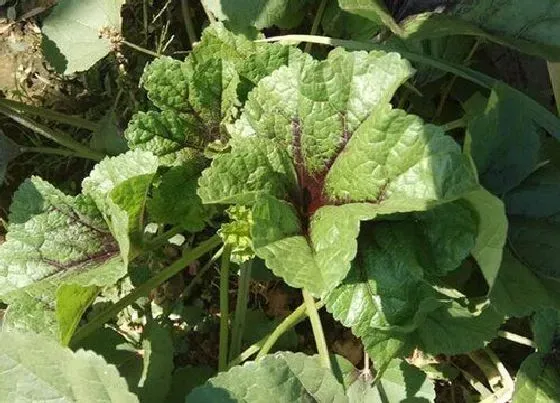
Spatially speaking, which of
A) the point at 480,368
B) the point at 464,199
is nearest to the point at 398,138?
the point at 464,199

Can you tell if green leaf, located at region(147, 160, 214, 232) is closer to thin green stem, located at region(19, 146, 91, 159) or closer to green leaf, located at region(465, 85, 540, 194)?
thin green stem, located at region(19, 146, 91, 159)

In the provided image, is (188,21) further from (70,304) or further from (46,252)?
(70,304)

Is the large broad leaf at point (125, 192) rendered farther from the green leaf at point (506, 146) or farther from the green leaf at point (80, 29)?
the green leaf at point (506, 146)

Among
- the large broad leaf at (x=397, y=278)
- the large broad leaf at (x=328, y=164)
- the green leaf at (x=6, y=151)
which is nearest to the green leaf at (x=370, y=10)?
the large broad leaf at (x=328, y=164)

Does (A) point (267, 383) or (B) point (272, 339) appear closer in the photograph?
(A) point (267, 383)

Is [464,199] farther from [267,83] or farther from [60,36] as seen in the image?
[60,36]

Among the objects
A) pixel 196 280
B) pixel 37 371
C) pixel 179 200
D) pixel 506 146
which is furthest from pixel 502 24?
pixel 37 371
